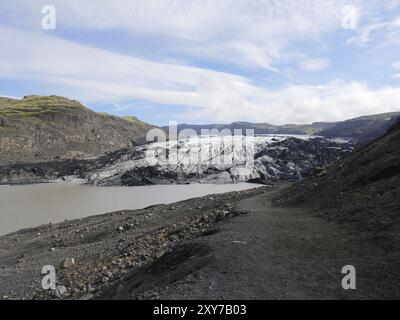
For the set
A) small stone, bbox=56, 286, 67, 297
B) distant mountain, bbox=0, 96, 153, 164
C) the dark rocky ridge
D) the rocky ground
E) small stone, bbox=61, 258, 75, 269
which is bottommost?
small stone, bbox=61, 258, 75, 269

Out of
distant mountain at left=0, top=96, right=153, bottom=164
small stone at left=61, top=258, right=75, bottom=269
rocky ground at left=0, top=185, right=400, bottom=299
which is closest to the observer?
rocky ground at left=0, top=185, right=400, bottom=299

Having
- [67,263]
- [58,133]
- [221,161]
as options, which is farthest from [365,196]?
[58,133]

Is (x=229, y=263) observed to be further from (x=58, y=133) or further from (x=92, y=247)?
(x=58, y=133)

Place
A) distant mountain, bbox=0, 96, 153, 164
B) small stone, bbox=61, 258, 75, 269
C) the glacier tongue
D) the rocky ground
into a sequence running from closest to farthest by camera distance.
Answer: the rocky ground, small stone, bbox=61, 258, 75, 269, the glacier tongue, distant mountain, bbox=0, 96, 153, 164

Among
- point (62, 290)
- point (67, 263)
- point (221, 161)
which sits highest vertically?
point (221, 161)

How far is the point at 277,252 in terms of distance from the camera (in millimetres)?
9812

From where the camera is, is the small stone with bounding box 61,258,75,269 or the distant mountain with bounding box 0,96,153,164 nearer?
the small stone with bounding box 61,258,75,269

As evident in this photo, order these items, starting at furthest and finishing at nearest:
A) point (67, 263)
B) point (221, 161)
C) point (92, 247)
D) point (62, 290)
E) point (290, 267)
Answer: point (221, 161) → point (92, 247) → point (67, 263) → point (62, 290) → point (290, 267)

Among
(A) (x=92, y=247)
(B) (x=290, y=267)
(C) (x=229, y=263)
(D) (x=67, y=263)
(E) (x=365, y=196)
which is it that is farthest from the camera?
(A) (x=92, y=247)

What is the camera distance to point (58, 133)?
114m

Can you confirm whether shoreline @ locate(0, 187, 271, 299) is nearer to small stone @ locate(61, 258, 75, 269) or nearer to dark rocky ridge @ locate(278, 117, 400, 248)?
small stone @ locate(61, 258, 75, 269)

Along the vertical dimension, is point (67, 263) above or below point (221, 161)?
below

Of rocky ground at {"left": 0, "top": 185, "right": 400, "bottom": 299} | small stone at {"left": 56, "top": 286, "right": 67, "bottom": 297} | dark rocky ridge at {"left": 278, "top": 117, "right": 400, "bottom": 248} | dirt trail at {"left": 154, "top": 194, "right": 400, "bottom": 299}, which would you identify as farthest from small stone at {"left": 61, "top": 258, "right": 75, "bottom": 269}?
dark rocky ridge at {"left": 278, "top": 117, "right": 400, "bottom": 248}

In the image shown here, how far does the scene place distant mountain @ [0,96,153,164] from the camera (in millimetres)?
102100
